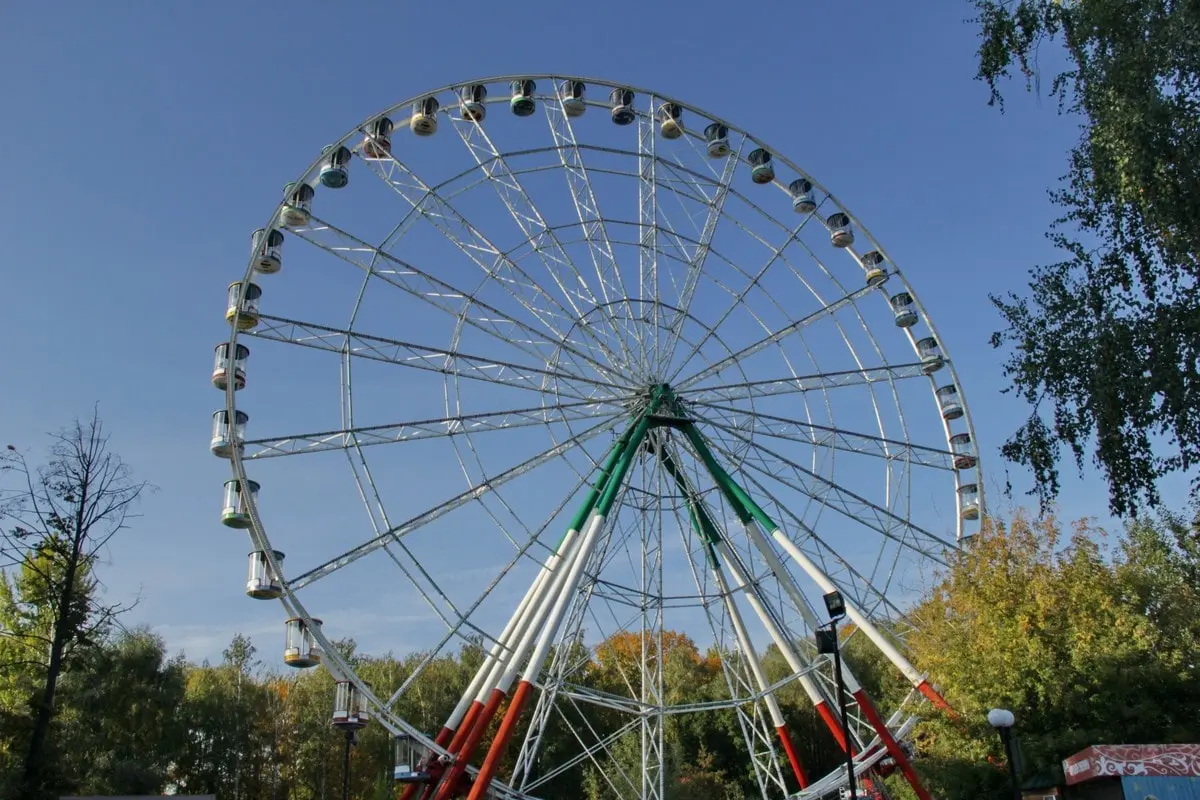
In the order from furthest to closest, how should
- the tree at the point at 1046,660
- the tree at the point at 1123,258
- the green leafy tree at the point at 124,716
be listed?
the green leafy tree at the point at 124,716
the tree at the point at 1046,660
the tree at the point at 1123,258

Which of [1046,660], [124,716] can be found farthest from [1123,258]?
[124,716]

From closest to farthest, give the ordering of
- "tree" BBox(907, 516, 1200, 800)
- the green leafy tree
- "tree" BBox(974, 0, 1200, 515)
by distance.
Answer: "tree" BBox(974, 0, 1200, 515), "tree" BBox(907, 516, 1200, 800), the green leafy tree

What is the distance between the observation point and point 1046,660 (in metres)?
24.2

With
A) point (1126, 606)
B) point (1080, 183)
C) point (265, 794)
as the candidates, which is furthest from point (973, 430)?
point (265, 794)

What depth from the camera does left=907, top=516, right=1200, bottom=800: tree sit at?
77.5ft

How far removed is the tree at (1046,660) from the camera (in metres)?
23.6

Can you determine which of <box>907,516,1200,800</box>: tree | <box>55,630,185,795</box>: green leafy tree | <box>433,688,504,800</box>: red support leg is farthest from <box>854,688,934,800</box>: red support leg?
<box>55,630,185,795</box>: green leafy tree

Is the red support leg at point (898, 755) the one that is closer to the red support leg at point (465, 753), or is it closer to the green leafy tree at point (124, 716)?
the red support leg at point (465, 753)

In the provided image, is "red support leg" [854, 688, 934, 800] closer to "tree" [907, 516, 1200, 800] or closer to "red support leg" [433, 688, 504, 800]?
"tree" [907, 516, 1200, 800]

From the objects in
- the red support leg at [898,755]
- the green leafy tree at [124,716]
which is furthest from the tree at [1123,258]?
the green leafy tree at [124,716]

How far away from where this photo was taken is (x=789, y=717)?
5375 cm

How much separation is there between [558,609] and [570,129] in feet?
41.3

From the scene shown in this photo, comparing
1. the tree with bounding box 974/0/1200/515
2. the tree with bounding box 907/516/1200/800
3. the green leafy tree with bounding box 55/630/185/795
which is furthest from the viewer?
the green leafy tree with bounding box 55/630/185/795

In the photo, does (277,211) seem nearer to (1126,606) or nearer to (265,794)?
(1126,606)
